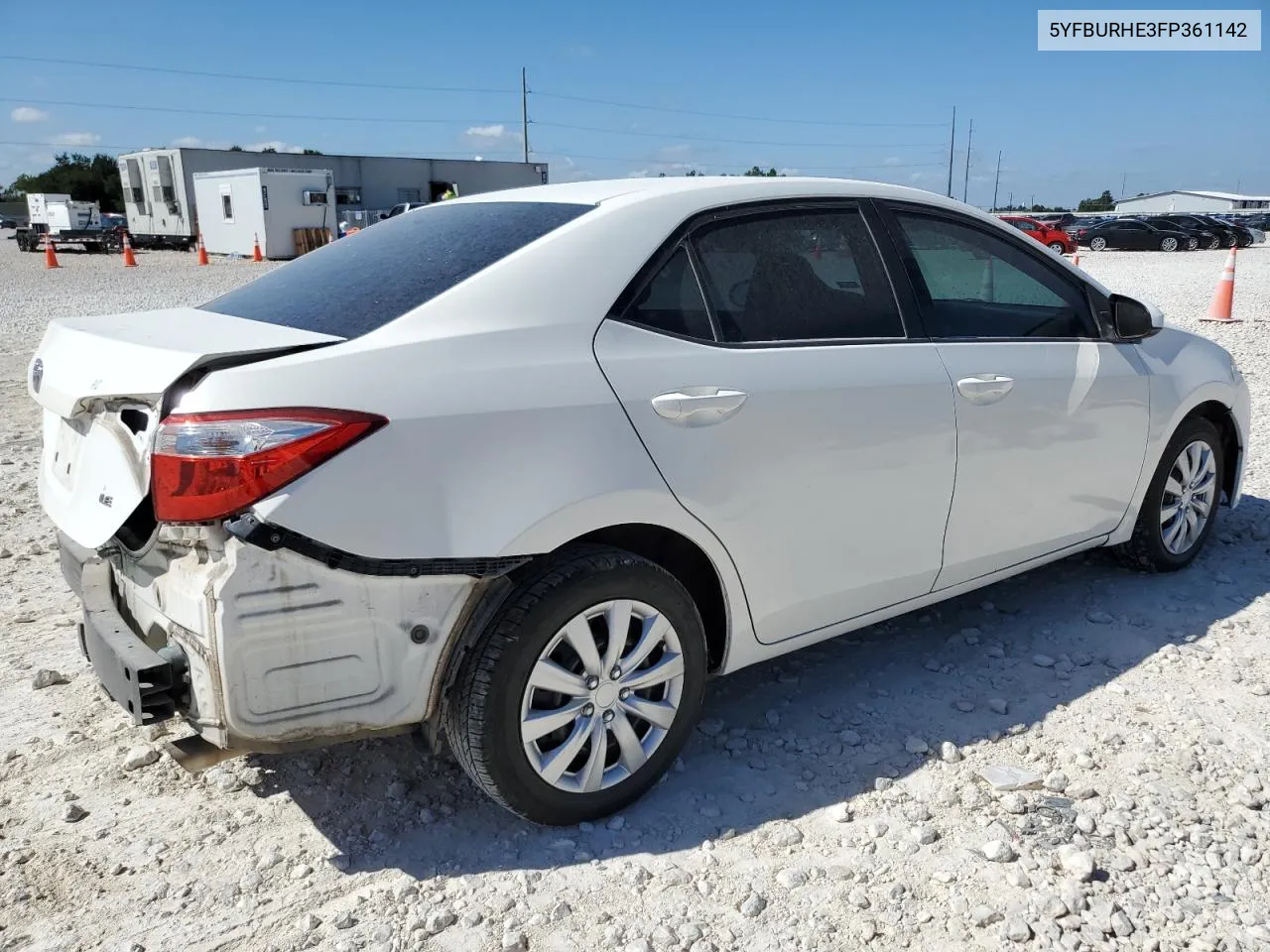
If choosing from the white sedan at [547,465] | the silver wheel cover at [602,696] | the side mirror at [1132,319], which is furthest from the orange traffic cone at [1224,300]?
the silver wheel cover at [602,696]

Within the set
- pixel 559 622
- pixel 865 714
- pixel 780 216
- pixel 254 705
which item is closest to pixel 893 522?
pixel 865 714

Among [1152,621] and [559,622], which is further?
[1152,621]

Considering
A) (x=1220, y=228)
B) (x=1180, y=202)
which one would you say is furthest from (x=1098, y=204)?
(x=1220, y=228)

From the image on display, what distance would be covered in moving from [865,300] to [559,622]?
1453 millimetres

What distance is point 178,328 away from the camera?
2668 millimetres

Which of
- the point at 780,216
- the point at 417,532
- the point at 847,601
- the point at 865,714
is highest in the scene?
the point at 780,216

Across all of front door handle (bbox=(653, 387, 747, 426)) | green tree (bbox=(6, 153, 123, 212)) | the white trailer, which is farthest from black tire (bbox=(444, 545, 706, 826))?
green tree (bbox=(6, 153, 123, 212))

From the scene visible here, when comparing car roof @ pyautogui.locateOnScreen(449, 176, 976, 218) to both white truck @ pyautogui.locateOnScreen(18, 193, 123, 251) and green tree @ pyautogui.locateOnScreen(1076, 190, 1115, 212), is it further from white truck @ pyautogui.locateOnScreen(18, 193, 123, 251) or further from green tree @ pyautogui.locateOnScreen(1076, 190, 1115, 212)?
green tree @ pyautogui.locateOnScreen(1076, 190, 1115, 212)

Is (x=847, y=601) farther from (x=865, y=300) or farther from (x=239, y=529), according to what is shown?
(x=239, y=529)

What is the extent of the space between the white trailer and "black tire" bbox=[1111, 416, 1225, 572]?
92.9 ft

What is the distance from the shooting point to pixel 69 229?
38344mm

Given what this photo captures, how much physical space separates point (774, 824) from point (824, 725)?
1.96 feet

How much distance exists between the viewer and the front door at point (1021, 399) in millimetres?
3357

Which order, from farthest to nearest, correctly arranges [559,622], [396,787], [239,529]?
[396,787], [559,622], [239,529]
